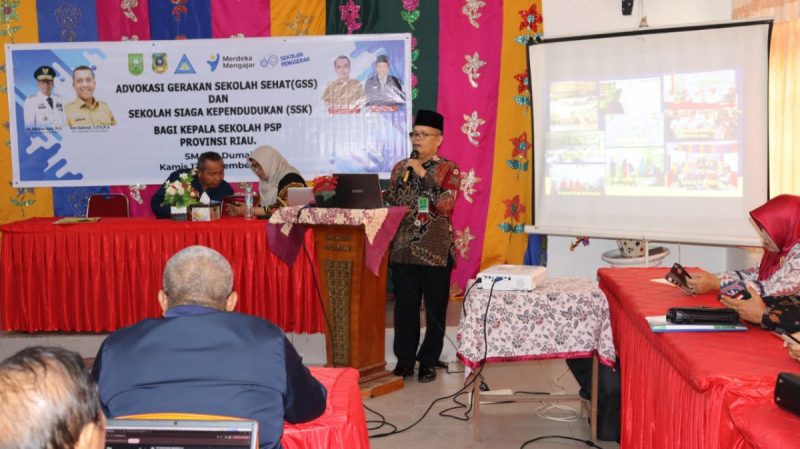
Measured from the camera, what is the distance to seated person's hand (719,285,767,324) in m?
2.71

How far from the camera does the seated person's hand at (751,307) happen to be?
8.87ft

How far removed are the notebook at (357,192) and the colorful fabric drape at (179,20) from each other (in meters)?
2.87

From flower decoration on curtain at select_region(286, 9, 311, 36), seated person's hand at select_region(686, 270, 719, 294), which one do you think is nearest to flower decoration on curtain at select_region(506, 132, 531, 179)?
flower decoration on curtain at select_region(286, 9, 311, 36)

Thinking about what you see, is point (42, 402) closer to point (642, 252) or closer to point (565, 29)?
point (642, 252)

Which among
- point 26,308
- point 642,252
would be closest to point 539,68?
point 642,252

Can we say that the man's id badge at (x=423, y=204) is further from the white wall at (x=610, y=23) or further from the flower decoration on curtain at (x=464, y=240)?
the white wall at (x=610, y=23)

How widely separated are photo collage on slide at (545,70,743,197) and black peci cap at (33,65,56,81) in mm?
4092

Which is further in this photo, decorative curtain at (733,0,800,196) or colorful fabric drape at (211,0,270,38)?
colorful fabric drape at (211,0,270,38)

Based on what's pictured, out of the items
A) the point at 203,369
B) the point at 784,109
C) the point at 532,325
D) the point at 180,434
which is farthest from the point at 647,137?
the point at 180,434

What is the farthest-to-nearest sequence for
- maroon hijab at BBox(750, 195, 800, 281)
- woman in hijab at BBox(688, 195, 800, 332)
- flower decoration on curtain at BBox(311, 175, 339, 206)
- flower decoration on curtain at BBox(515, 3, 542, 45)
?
flower decoration on curtain at BBox(515, 3, 542, 45), flower decoration on curtain at BBox(311, 175, 339, 206), maroon hijab at BBox(750, 195, 800, 281), woman in hijab at BBox(688, 195, 800, 332)

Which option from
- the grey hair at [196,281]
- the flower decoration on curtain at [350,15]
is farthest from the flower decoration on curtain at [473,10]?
the grey hair at [196,281]

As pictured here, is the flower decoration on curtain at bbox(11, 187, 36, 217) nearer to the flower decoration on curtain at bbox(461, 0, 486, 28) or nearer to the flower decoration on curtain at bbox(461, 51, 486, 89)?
the flower decoration on curtain at bbox(461, 51, 486, 89)

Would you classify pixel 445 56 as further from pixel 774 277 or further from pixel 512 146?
pixel 774 277

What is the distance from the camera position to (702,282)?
329cm
